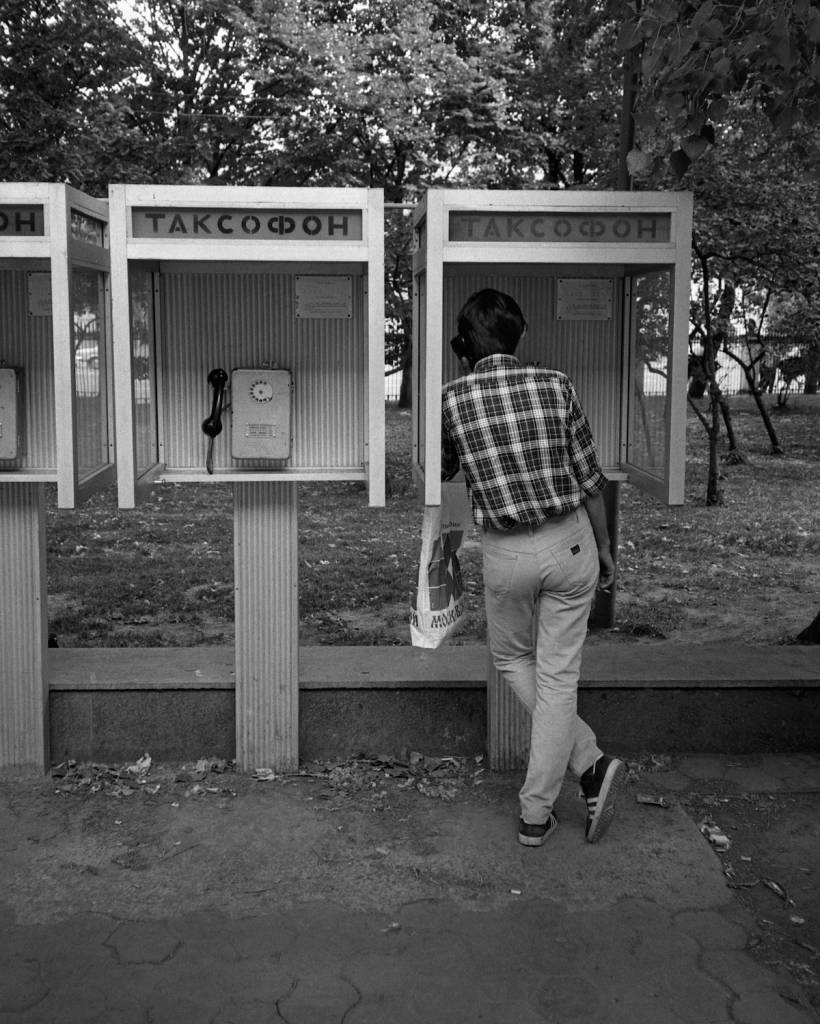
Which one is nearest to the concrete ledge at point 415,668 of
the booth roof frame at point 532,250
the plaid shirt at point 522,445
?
the booth roof frame at point 532,250

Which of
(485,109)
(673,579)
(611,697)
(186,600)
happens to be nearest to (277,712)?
(611,697)

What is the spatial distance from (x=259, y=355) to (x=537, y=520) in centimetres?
132

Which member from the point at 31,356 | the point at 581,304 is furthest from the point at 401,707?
the point at 31,356

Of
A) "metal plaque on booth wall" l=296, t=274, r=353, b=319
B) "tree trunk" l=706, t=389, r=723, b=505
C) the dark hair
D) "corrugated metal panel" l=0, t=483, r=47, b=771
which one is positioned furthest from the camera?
"tree trunk" l=706, t=389, r=723, b=505

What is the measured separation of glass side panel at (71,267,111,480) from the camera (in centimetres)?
383

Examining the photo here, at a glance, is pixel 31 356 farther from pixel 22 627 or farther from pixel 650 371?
pixel 650 371

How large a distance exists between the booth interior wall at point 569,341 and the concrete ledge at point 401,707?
92 centimetres

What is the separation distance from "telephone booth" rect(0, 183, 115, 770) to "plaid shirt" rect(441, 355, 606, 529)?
1.32 meters

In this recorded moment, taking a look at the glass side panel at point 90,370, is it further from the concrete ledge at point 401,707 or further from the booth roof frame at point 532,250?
the booth roof frame at point 532,250

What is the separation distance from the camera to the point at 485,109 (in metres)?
14.8

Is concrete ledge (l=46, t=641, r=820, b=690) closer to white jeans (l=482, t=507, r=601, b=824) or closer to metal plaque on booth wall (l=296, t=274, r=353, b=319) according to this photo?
white jeans (l=482, t=507, r=601, b=824)

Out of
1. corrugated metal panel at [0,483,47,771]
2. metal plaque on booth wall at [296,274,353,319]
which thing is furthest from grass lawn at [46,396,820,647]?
metal plaque on booth wall at [296,274,353,319]

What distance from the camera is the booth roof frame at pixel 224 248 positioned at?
3578 millimetres

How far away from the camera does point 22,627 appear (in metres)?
4.11
